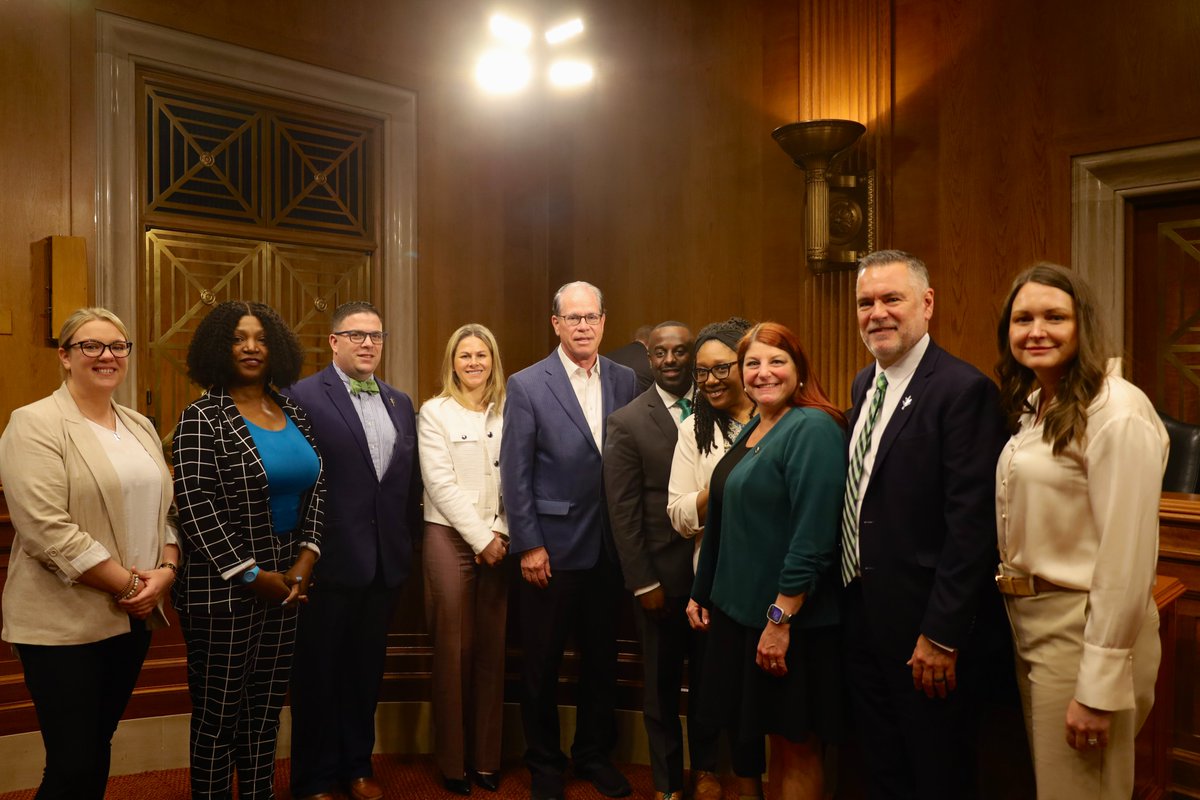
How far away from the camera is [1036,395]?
1897mm

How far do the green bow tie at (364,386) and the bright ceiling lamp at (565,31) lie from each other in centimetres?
360

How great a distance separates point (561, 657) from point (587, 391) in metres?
0.88

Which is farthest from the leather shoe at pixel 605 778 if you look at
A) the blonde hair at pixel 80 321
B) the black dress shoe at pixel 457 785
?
the blonde hair at pixel 80 321

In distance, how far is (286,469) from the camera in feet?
8.50

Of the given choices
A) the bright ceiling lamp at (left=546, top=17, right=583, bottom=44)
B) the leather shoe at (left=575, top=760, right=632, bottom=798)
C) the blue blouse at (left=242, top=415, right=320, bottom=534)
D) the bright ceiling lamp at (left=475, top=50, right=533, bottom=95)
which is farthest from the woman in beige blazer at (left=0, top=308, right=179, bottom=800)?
the bright ceiling lamp at (left=546, top=17, right=583, bottom=44)

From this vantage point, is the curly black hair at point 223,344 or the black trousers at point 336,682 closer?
the curly black hair at point 223,344

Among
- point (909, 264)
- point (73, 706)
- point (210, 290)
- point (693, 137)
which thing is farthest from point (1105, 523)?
point (210, 290)

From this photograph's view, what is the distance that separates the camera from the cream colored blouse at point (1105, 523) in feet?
5.47

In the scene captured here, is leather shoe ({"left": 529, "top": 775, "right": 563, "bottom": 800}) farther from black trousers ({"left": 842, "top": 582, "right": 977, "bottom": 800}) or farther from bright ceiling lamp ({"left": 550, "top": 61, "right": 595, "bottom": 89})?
bright ceiling lamp ({"left": 550, "top": 61, "right": 595, "bottom": 89})

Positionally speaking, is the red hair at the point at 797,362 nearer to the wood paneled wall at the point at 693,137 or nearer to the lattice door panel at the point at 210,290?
the wood paneled wall at the point at 693,137

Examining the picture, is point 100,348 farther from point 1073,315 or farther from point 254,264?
point 254,264

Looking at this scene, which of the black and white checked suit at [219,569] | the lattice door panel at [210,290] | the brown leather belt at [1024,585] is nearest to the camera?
the brown leather belt at [1024,585]

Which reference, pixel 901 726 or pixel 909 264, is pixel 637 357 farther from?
pixel 901 726

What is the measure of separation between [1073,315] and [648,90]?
13.3 feet
